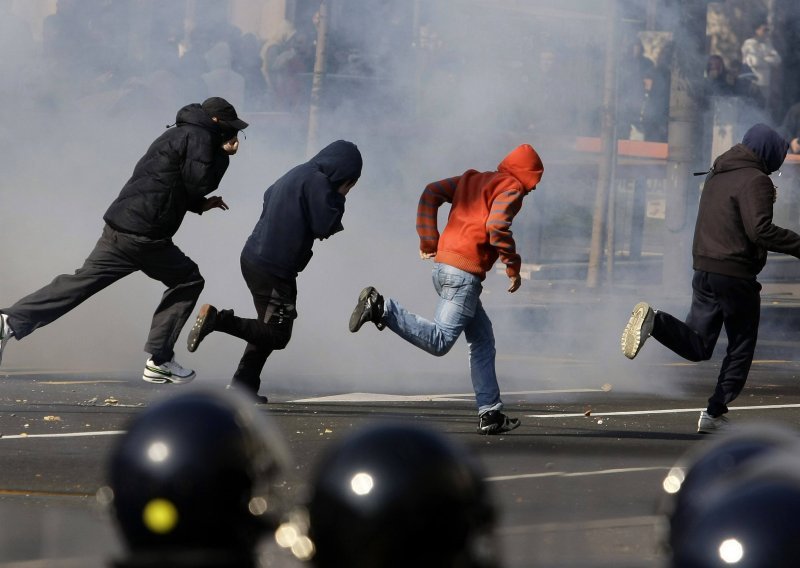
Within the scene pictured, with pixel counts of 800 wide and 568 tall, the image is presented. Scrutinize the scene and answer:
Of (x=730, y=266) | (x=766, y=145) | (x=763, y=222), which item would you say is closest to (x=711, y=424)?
(x=730, y=266)

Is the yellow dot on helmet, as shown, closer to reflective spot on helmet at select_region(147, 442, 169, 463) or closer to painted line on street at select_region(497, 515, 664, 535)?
reflective spot on helmet at select_region(147, 442, 169, 463)

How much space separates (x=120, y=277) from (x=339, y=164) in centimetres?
140

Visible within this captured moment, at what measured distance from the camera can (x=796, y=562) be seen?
9.07 ft

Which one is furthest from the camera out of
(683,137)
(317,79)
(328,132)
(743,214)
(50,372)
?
(683,137)

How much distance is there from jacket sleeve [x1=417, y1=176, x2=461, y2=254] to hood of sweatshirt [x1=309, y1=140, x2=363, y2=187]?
14.9 inches

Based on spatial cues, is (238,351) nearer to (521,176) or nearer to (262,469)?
(521,176)

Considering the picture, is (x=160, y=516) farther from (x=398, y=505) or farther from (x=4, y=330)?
(x=4, y=330)

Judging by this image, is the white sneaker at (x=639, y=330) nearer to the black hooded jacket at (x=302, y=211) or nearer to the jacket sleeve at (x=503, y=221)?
the jacket sleeve at (x=503, y=221)

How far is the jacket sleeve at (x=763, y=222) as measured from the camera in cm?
739

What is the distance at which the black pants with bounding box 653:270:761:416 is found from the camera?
755cm

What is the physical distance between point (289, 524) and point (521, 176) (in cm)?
409

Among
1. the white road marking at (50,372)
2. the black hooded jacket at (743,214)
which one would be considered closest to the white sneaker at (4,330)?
the white road marking at (50,372)

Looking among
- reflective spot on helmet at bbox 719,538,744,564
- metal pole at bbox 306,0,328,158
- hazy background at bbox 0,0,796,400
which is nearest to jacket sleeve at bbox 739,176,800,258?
hazy background at bbox 0,0,796,400

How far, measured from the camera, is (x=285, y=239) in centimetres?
759
